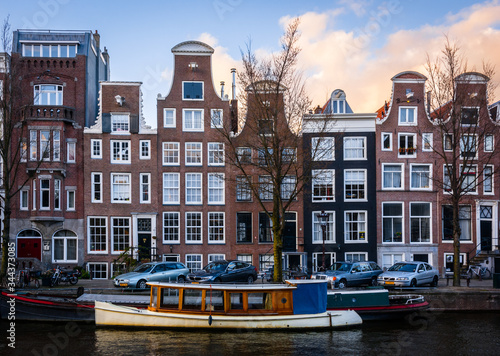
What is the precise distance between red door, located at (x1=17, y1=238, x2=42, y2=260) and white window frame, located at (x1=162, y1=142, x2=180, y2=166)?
1129cm

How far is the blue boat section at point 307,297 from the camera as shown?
24.0m

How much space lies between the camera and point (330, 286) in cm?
3012

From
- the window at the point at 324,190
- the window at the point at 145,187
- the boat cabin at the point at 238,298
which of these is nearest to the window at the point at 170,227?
the window at the point at 145,187

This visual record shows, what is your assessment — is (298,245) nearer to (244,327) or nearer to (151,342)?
(244,327)

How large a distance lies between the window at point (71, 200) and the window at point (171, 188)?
6876 mm

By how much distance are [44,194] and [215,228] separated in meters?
13.0

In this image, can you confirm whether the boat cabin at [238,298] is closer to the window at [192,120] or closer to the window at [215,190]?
the window at [215,190]

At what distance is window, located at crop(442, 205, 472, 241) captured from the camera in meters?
41.1

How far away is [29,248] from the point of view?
3909cm

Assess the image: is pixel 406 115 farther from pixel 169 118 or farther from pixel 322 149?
pixel 169 118

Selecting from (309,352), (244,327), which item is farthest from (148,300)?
(309,352)

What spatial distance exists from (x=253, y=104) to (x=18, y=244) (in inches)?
855

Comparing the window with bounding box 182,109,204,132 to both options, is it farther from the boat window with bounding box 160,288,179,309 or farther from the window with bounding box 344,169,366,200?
the boat window with bounding box 160,288,179,309

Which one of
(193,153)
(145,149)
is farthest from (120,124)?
(193,153)
